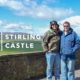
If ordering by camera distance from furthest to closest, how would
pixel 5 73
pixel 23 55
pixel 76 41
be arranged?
1. pixel 23 55
2. pixel 5 73
3. pixel 76 41

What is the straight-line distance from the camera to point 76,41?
8.82 m

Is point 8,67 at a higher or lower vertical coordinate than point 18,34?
lower

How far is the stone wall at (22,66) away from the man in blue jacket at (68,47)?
1.81m

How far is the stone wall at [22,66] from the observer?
9914mm

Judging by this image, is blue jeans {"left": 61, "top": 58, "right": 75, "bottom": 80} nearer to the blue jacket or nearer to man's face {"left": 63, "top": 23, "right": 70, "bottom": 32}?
the blue jacket

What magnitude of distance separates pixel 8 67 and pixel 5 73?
0.22 meters

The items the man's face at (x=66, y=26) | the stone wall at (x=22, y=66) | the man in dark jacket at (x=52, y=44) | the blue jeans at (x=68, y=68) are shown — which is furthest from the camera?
the stone wall at (x=22, y=66)

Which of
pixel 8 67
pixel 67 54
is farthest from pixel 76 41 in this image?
pixel 8 67

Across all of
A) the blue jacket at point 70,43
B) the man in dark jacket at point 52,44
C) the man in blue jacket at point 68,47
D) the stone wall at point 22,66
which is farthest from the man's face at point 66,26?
the stone wall at point 22,66

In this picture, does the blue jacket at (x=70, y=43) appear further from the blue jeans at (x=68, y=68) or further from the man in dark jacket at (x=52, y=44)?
→ the man in dark jacket at (x=52, y=44)

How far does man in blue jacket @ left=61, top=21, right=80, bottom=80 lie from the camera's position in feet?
28.9

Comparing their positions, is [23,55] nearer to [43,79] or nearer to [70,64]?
[43,79]

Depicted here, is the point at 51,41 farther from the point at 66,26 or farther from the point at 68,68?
the point at 68,68

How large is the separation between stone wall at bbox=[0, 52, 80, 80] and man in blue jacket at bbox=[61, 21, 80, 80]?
1.81 m
